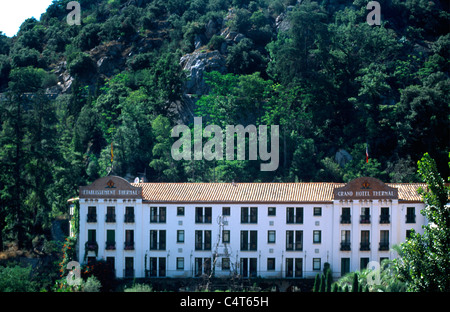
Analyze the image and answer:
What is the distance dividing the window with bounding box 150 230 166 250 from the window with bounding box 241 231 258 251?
6.33 meters

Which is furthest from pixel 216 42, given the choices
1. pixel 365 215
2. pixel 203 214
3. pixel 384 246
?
pixel 384 246

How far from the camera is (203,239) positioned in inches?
2024

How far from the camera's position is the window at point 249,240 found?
5122 cm

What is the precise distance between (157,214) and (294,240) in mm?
11158

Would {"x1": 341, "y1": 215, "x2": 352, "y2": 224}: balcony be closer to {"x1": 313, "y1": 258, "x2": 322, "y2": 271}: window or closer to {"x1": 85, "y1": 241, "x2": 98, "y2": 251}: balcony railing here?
{"x1": 313, "y1": 258, "x2": 322, "y2": 271}: window

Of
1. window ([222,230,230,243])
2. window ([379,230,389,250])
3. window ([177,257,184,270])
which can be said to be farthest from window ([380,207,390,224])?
window ([177,257,184,270])

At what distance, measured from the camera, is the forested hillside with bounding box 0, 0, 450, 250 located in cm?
6581

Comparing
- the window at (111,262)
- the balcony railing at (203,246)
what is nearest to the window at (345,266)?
the balcony railing at (203,246)

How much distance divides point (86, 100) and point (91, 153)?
596 inches

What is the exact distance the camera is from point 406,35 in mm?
94125

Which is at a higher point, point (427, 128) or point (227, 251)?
point (427, 128)

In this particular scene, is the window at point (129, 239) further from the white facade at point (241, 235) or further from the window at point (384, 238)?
the window at point (384, 238)
